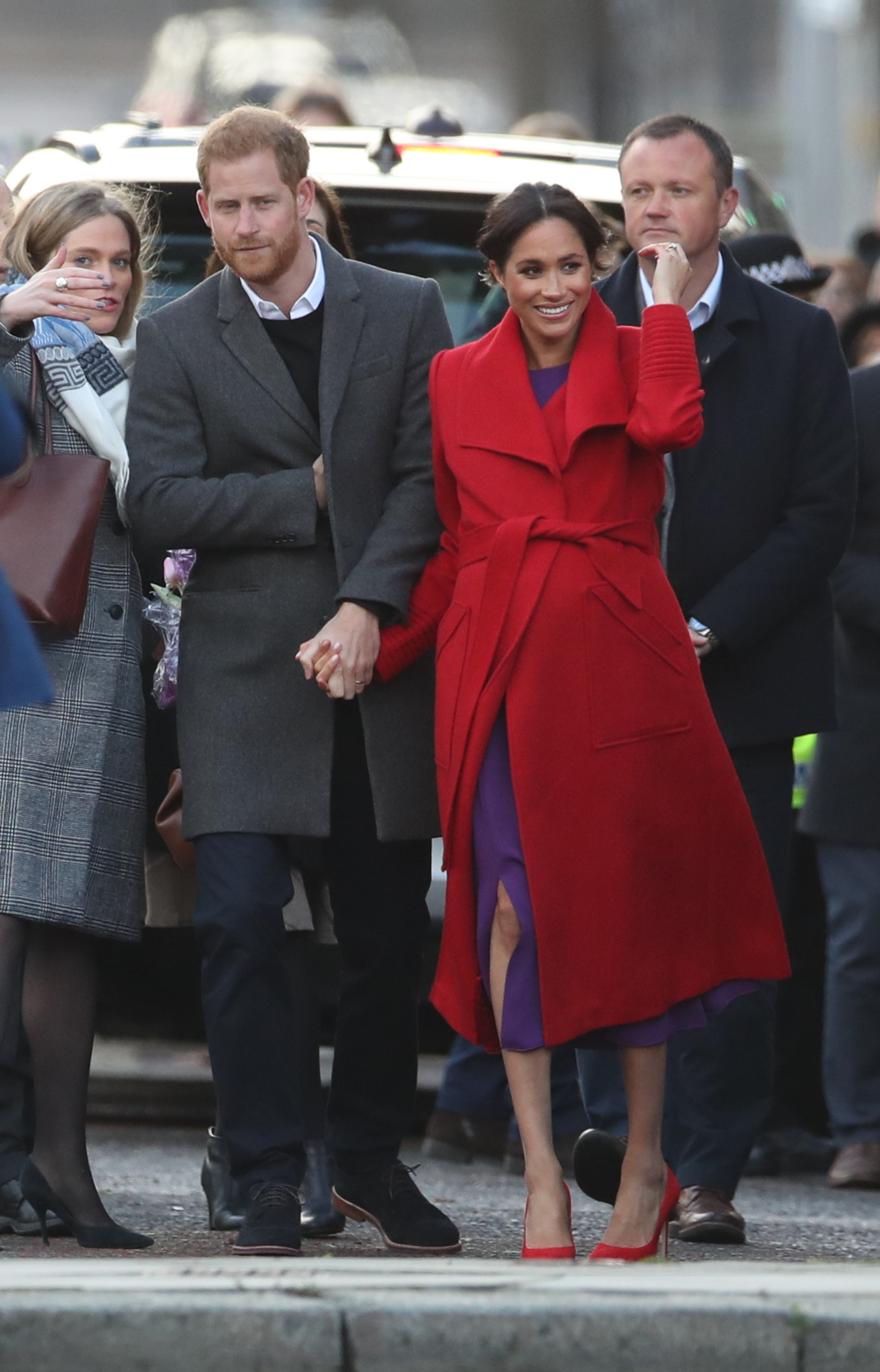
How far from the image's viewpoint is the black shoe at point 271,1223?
15.5 feet

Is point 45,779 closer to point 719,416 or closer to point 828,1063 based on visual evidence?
point 719,416

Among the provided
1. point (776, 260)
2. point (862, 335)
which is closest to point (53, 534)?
point (776, 260)

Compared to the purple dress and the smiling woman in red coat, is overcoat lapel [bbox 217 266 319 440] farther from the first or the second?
the purple dress

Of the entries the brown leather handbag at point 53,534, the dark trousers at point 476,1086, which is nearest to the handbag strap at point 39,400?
the brown leather handbag at point 53,534

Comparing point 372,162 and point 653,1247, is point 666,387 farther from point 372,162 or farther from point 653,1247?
point 372,162

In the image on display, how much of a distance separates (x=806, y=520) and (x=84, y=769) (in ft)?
5.30

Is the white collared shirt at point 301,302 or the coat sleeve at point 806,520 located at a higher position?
the white collared shirt at point 301,302

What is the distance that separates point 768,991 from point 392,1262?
1.80 meters

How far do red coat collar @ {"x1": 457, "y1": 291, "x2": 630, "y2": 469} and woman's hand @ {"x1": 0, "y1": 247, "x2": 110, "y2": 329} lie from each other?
721 millimetres

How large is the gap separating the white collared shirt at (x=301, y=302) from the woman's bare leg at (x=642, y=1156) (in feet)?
5.08

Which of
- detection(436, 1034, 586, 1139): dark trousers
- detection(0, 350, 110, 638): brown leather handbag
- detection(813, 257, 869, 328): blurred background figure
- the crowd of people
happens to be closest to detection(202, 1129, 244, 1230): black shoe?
the crowd of people

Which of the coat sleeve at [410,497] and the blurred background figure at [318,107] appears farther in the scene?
the blurred background figure at [318,107]

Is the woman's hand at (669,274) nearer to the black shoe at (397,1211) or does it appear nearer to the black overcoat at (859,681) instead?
the black shoe at (397,1211)

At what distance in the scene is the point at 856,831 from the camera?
688 cm
